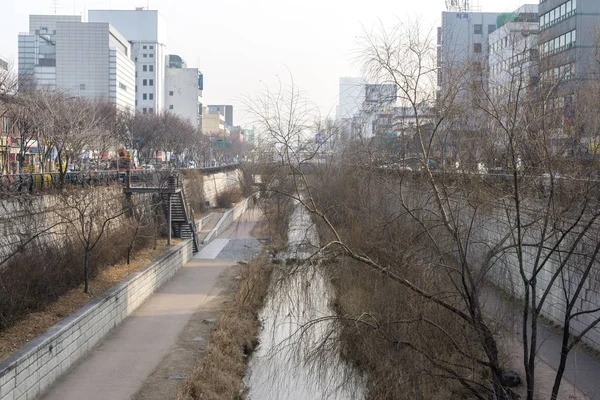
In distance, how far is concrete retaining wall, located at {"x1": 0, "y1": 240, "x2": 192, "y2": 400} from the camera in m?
11.1

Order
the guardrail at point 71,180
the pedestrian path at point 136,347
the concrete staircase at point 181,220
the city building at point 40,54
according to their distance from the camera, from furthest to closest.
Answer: the city building at point 40,54, the concrete staircase at point 181,220, the guardrail at point 71,180, the pedestrian path at point 136,347

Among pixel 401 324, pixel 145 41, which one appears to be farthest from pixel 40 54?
pixel 401 324

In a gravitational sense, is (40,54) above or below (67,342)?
above

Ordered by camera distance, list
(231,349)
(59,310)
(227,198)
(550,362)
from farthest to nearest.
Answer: (227,198) → (231,349) → (59,310) → (550,362)

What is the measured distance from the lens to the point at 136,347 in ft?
52.0

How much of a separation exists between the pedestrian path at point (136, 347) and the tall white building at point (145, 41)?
4625 inches

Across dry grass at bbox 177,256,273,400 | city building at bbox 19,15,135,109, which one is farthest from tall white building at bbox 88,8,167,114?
dry grass at bbox 177,256,273,400

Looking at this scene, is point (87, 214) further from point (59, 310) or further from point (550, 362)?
point (550, 362)

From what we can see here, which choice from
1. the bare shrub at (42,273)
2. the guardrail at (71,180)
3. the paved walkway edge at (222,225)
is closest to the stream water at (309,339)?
the bare shrub at (42,273)

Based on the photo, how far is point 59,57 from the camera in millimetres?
111875

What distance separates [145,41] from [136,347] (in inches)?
5206

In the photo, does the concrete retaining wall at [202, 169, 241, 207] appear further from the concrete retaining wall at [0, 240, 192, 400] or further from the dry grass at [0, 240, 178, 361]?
→ the concrete retaining wall at [0, 240, 192, 400]

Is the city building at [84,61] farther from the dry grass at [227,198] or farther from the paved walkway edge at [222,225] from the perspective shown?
the paved walkway edge at [222,225]

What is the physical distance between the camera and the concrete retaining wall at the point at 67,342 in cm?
1110
